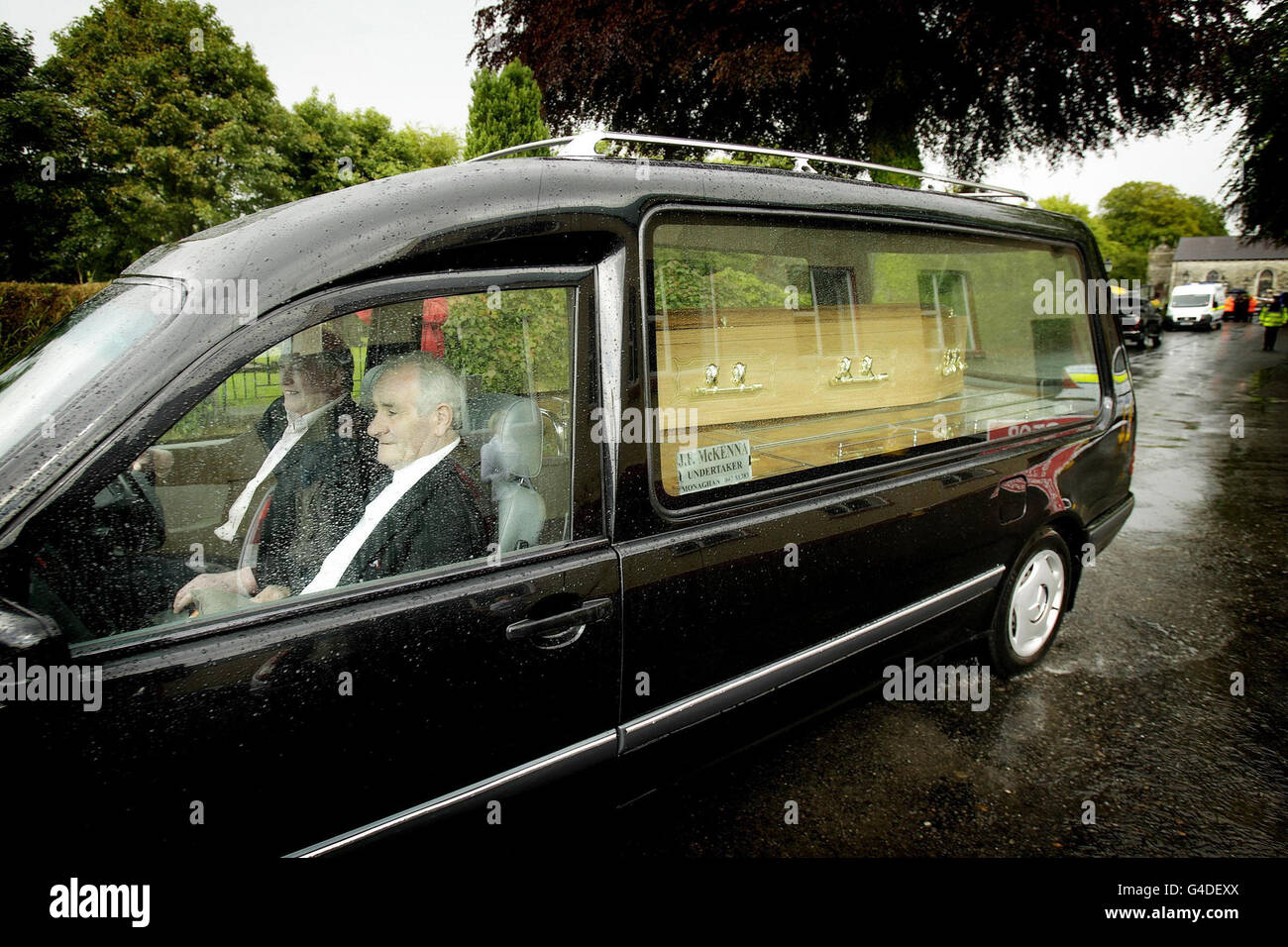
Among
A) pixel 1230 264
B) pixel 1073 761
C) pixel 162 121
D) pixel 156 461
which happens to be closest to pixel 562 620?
pixel 156 461

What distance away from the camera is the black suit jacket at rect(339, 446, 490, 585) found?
1588 mm

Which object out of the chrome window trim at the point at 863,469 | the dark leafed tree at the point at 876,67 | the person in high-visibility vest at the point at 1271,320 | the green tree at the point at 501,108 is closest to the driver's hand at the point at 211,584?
the chrome window trim at the point at 863,469

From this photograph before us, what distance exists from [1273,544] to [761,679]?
5.29 meters

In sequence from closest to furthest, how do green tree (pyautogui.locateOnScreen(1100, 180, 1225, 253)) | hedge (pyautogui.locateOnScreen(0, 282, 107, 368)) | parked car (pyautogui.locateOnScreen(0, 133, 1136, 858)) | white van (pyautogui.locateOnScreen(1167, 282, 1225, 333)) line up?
Answer: parked car (pyautogui.locateOnScreen(0, 133, 1136, 858)), hedge (pyautogui.locateOnScreen(0, 282, 107, 368)), white van (pyautogui.locateOnScreen(1167, 282, 1225, 333)), green tree (pyautogui.locateOnScreen(1100, 180, 1225, 253))

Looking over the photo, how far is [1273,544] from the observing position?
5.33 meters

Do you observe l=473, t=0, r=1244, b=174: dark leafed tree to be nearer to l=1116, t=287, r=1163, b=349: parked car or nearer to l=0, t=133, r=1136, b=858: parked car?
l=0, t=133, r=1136, b=858: parked car

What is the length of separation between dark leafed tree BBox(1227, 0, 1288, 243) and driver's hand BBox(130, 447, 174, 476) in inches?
588

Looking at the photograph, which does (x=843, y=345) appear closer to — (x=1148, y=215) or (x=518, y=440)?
(x=518, y=440)

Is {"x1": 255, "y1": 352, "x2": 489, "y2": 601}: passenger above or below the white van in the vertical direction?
below

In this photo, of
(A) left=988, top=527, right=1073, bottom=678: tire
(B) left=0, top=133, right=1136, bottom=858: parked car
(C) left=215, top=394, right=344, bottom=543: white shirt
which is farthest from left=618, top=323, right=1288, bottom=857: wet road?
(C) left=215, top=394, right=344, bottom=543: white shirt

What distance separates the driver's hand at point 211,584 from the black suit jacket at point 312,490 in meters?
0.03
